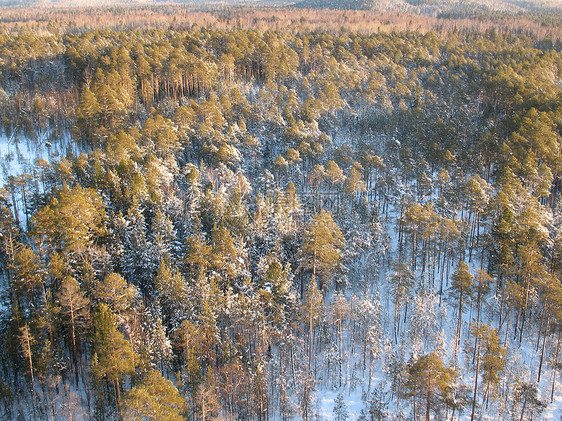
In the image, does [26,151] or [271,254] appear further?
[26,151]

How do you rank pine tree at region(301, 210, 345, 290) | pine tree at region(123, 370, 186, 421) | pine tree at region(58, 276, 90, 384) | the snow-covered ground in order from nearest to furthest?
pine tree at region(123, 370, 186, 421) → pine tree at region(58, 276, 90, 384) → pine tree at region(301, 210, 345, 290) → the snow-covered ground

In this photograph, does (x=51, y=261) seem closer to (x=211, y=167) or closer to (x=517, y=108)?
(x=211, y=167)

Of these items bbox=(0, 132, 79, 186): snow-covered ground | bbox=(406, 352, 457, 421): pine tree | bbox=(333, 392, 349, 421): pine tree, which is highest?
bbox=(0, 132, 79, 186): snow-covered ground

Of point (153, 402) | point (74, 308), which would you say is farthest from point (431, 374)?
point (74, 308)

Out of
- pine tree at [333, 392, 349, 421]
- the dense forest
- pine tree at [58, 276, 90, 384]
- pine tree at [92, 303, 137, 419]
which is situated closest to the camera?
pine tree at [92, 303, 137, 419]

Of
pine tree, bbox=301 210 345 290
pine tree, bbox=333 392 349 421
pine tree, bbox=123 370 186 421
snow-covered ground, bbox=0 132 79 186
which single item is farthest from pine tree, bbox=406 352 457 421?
snow-covered ground, bbox=0 132 79 186

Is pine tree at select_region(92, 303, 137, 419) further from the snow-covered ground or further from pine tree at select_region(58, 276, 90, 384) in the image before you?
the snow-covered ground

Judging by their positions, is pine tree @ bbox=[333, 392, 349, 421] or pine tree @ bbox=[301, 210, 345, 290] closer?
pine tree @ bbox=[333, 392, 349, 421]

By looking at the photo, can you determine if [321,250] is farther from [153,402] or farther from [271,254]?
[153,402]

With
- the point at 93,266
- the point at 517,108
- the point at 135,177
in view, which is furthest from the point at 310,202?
the point at 517,108

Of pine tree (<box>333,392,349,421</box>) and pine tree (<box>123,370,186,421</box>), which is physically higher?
pine tree (<box>123,370,186,421</box>)
